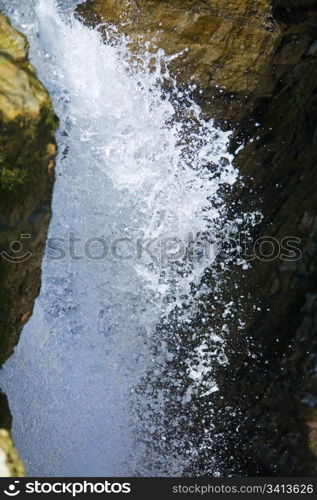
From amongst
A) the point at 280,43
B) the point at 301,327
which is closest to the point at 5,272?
the point at 301,327

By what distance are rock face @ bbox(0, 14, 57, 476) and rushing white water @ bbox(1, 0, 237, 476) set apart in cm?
71

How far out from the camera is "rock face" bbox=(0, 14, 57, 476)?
2529 mm

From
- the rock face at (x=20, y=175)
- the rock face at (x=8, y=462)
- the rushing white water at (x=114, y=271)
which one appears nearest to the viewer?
the rock face at (x=8, y=462)

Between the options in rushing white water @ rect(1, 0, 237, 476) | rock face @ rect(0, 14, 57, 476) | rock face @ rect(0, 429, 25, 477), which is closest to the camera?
rock face @ rect(0, 429, 25, 477)

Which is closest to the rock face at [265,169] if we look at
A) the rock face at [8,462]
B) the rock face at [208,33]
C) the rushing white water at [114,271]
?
the rock face at [208,33]

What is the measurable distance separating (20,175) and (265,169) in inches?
68.6

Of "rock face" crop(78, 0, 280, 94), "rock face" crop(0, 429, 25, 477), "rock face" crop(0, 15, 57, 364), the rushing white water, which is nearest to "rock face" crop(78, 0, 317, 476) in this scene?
"rock face" crop(78, 0, 280, 94)

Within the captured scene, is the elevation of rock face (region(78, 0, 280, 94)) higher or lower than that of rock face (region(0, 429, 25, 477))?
higher

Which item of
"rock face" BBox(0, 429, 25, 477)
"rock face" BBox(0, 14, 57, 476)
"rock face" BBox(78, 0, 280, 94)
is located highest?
"rock face" BBox(78, 0, 280, 94)

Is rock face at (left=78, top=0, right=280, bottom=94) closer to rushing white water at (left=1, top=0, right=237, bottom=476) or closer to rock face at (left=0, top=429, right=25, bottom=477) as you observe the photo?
rushing white water at (left=1, top=0, right=237, bottom=476)

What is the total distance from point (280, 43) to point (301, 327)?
1535 mm

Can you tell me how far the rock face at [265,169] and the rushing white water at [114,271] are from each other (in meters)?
0.13

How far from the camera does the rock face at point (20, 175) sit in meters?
2.53

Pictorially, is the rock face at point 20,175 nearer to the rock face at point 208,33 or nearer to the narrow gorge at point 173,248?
the narrow gorge at point 173,248
